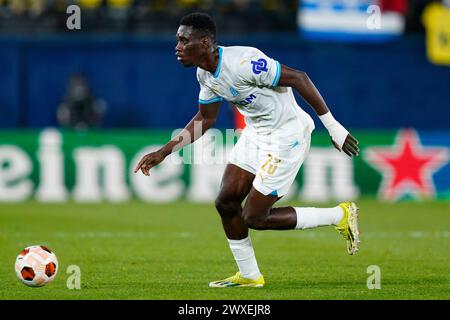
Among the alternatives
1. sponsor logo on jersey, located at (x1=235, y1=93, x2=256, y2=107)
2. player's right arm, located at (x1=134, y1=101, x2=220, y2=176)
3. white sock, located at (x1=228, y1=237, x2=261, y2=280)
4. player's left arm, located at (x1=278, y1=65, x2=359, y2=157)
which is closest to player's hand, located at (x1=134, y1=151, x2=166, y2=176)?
player's right arm, located at (x1=134, y1=101, x2=220, y2=176)

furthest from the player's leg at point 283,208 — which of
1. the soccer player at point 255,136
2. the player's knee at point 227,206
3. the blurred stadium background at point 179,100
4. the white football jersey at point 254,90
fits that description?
the blurred stadium background at point 179,100

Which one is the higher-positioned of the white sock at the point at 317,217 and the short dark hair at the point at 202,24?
the short dark hair at the point at 202,24

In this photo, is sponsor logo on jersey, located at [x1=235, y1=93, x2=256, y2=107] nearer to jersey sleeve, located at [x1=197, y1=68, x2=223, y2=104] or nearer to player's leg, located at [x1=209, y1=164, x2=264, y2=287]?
jersey sleeve, located at [x1=197, y1=68, x2=223, y2=104]

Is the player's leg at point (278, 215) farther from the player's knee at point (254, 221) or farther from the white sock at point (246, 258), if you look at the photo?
the white sock at point (246, 258)

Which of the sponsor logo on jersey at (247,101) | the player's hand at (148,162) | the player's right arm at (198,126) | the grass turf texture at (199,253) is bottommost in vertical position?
the grass turf texture at (199,253)

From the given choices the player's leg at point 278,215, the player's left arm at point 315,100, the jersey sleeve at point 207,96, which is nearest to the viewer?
the player's left arm at point 315,100

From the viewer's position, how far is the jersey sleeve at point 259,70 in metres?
8.55

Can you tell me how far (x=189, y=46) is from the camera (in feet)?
28.1

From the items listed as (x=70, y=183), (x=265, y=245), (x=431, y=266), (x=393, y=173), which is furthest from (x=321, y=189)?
(x=431, y=266)

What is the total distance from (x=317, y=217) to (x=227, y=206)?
33.2 inches

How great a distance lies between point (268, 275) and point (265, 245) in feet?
10.2

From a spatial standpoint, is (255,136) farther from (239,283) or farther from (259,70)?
(239,283)

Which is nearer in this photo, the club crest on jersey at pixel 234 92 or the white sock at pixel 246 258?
the club crest on jersey at pixel 234 92

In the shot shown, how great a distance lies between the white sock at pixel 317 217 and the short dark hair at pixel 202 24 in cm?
177
